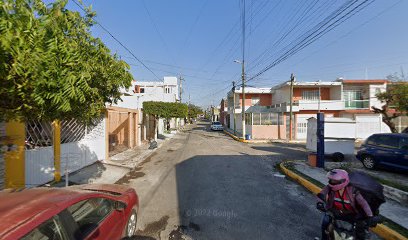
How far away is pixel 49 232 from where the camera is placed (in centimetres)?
213

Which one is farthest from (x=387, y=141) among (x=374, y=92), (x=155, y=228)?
(x=374, y=92)

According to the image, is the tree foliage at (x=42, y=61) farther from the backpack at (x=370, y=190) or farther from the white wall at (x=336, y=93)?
the white wall at (x=336, y=93)

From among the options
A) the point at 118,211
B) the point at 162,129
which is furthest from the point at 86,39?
the point at 162,129

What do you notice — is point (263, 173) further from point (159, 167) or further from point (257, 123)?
point (257, 123)

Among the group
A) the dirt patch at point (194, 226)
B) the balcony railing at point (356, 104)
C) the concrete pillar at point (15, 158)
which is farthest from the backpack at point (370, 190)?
the balcony railing at point (356, 104)

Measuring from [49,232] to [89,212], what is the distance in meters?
0.75

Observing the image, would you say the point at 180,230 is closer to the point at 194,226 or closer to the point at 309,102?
the point at 194,226

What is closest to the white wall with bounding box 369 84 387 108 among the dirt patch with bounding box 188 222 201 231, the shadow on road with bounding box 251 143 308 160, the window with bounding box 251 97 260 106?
the shadow on road with bounding box 251 143 308 160

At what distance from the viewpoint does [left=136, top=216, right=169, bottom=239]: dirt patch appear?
14.4 ft

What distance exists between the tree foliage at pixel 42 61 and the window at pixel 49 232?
1.40 meters

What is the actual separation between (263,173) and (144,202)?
509 centimetres

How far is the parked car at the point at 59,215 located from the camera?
6.61ft

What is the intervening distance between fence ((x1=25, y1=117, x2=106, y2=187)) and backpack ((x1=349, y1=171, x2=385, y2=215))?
→ 17.0 ft

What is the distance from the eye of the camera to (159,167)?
417 inches
